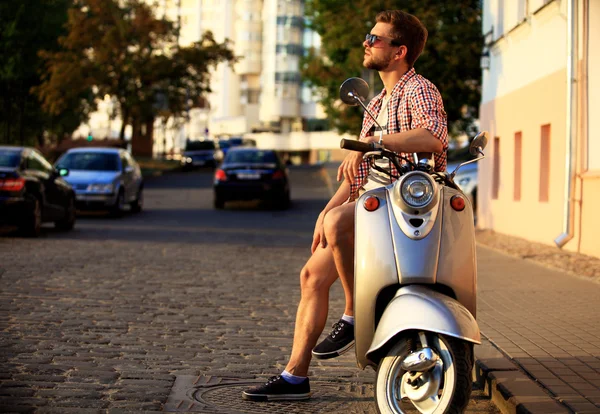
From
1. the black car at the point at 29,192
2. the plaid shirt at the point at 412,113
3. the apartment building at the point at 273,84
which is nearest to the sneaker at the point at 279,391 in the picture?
the plaid shirt at the point at 412,113

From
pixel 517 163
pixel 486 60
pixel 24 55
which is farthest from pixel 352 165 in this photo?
pixel 24 55

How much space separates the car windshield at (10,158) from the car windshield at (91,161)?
726 centimetres

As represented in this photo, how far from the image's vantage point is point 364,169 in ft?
18.9

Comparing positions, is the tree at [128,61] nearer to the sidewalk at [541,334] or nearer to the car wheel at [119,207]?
the car wheel at [119,207]

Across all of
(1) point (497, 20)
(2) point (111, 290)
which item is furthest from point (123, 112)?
(2) point (111, 290)

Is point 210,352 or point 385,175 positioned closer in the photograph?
point 385,175

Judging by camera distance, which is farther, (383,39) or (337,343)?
(337,343)

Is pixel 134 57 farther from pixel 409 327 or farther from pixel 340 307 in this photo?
pixel 409 327

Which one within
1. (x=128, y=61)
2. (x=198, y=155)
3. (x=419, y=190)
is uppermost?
(x=128, y=61)

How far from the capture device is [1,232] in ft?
63.7

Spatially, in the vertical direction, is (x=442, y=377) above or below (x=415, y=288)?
below

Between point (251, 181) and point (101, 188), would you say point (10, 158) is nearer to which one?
point (101, 188)

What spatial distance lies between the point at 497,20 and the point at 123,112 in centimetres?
3114

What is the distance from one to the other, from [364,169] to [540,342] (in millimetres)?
2499
